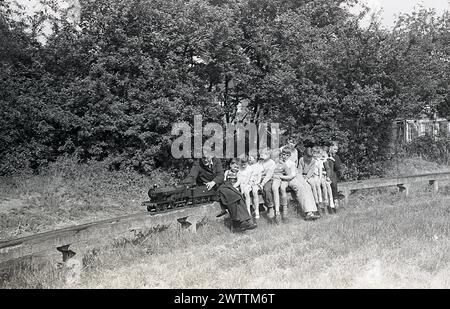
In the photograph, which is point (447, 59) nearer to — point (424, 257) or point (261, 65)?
point (261, 65)

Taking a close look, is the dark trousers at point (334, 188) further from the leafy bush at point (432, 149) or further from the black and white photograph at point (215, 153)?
the leafy bush at point (432, 149)

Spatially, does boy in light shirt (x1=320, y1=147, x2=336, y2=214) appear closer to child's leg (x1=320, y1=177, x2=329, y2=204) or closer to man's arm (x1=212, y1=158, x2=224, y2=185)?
child's leg (x1=320, y1=177, x2=329, y2=204)

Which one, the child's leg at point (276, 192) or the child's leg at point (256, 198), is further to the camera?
the child's leg at point (276, 192)

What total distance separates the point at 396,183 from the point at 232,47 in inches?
438

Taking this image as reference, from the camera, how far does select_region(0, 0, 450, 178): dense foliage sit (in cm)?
1831

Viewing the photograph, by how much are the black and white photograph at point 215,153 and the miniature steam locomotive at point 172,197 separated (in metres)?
0.04

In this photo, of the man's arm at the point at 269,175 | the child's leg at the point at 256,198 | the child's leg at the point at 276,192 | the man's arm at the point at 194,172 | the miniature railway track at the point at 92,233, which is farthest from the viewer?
the man's arm at the point at 194,172

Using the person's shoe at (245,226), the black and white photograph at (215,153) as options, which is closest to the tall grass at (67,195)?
the black and white photograph at (215,153)

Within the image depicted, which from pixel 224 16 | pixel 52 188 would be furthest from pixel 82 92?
pixel 224 16

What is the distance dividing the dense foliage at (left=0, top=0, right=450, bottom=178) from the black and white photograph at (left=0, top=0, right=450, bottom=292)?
0.07m

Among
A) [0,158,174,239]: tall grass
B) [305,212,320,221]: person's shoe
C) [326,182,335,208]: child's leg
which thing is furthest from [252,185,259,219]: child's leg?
[0,158,174,239]: tall grass

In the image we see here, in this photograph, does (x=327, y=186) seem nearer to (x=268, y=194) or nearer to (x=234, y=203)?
(x=268, y=194)

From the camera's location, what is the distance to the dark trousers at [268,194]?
1047 cm

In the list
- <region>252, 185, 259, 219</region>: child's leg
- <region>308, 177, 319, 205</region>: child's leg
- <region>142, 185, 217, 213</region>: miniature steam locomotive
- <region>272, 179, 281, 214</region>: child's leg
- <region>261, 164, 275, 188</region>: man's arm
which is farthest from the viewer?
<region>142, 185, 217, 213</region>: miniature steam locomotive
